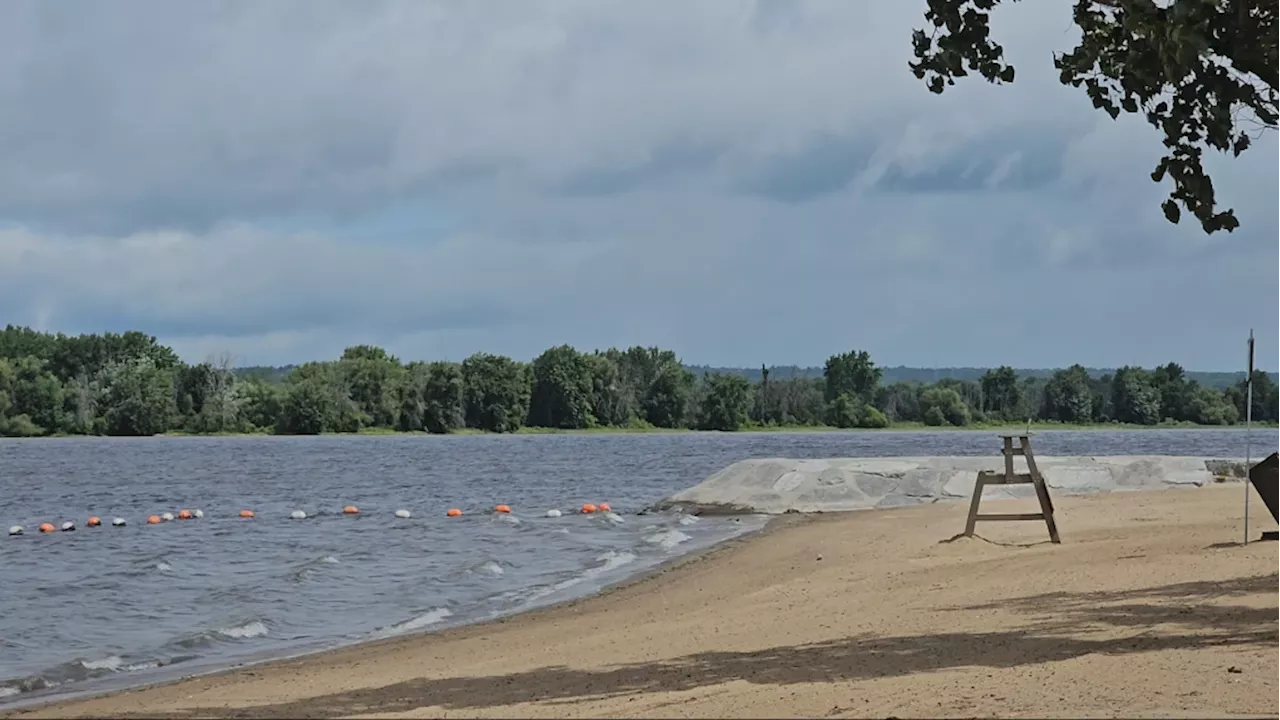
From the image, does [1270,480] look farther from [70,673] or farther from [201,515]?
[201,515]

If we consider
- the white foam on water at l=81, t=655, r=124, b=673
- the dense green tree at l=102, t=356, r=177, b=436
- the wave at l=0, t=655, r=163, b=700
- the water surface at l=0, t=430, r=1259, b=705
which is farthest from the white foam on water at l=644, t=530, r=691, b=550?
the dense green tree at l=102, t=356, r=177, b=436

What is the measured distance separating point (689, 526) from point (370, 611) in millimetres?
14215

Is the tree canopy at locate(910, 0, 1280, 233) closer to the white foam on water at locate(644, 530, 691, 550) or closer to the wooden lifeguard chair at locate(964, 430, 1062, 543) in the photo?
the wooden lifeguard chair at locate(964, 430, 1062, 543)

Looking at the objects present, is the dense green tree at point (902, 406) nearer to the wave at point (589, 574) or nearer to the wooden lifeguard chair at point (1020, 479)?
the wave at point (589, 574)

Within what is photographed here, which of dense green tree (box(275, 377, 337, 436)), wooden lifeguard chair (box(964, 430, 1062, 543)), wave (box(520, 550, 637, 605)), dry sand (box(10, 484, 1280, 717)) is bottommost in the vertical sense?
wave (box(520, 550, 637, 605))

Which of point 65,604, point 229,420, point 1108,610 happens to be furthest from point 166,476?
point 229,420

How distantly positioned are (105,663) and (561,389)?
14378 centimetres

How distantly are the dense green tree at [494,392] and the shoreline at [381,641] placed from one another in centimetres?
12562

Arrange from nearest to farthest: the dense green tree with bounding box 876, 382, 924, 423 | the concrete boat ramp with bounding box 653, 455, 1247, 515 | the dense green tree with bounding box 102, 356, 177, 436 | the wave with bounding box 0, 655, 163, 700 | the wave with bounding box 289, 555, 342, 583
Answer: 1. the wave with bounding box 0, 655, 163, 700
2. the wave with bounding box 289, 555, 342, 583
3. the concrete boat ramp with bounding box 653, 455, 1247, 515
4. the dense green tree with bounding box 102, 356, 177, 436
5. the dense green tree with bounding box 876, 382, 924, 423

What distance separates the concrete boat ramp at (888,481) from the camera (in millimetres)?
38531

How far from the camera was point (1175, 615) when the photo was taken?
13070mm

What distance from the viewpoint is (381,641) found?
17.8m

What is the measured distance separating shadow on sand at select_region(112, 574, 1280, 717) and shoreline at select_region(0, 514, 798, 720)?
12.0 feet

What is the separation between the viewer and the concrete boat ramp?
38531 mm
